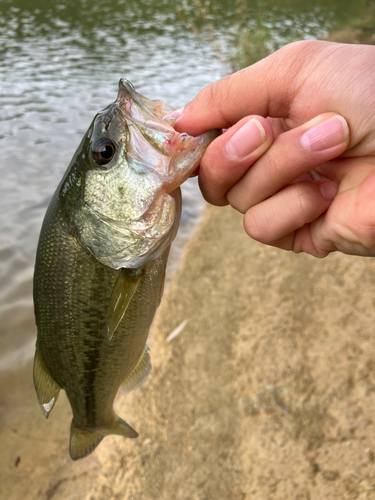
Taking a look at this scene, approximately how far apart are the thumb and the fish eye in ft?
1.17

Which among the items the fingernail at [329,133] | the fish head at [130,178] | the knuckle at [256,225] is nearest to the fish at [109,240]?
the fish head at [130,178]

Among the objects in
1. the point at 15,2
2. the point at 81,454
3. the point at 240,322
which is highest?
the point at 15,2

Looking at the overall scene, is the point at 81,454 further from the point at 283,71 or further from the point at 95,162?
the point at 283,71

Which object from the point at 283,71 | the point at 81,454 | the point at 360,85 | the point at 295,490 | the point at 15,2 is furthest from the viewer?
the point at 15,2

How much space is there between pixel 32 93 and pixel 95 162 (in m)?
10.3

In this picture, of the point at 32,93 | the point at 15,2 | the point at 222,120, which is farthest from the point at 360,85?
the point at 15,2

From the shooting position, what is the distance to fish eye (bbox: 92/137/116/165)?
1.72 meters

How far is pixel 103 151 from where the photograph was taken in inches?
68.4

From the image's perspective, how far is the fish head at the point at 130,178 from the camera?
1.67 m

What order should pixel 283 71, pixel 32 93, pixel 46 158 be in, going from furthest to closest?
pixel 32 93, pixel 46 158, pixel 283 71

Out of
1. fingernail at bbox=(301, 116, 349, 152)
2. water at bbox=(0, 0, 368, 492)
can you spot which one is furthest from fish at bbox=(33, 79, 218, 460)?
water at bbox=(0, 0, 368, 492)

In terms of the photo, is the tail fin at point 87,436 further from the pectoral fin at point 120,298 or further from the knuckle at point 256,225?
the knuckle at point 256,225

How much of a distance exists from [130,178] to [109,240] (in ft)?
1.00

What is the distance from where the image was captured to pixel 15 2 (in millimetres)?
19609
